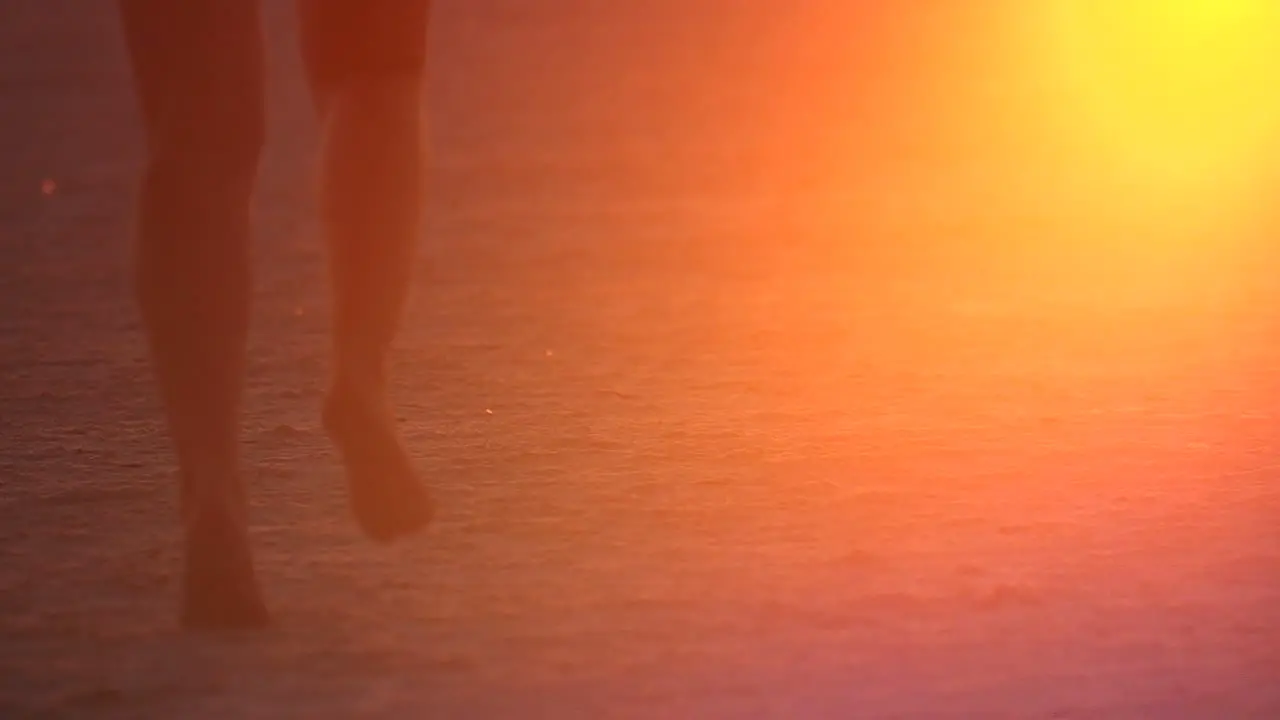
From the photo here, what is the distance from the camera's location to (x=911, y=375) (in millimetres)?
1606

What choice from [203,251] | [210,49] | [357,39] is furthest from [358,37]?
[203,251]

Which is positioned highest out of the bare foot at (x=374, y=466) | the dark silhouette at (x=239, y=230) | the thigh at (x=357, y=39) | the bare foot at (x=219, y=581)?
the thigh at (x=357, y=39)

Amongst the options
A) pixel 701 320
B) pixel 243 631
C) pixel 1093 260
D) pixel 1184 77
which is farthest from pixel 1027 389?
pixel 243 631

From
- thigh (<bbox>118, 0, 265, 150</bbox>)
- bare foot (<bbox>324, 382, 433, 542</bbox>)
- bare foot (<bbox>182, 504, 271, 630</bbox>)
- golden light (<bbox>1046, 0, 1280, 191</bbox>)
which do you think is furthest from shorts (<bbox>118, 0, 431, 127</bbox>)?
golden light (<bbox>1046, 0, 1280, 191</bbox>)

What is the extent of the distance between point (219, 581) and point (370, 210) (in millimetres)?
503

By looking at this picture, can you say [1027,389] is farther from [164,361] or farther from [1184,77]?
[164,361]

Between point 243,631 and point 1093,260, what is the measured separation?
Answer: 1291mm

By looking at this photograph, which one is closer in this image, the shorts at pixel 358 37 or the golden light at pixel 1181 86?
the shorts at pixel 358 37

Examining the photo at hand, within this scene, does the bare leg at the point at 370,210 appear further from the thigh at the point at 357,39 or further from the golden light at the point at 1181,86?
the golden light at the point at 1181,86

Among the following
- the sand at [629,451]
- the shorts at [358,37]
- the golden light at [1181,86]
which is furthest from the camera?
the golden light at [1181,86]

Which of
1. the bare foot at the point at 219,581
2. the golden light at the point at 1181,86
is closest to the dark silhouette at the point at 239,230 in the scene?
the bare foot at the point at 219,581

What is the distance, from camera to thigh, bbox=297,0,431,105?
54.8 inches

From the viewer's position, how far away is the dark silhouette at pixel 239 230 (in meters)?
1.30

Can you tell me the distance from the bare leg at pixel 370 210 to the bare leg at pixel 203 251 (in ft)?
0.38
